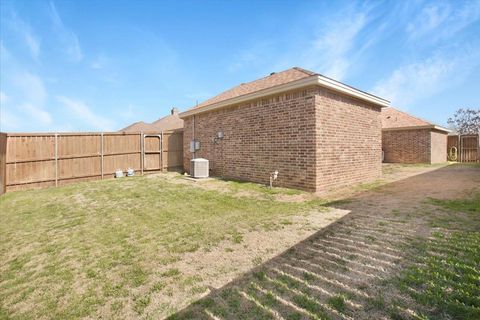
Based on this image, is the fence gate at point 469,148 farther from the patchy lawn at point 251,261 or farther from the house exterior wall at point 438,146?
the patchy lawn at point 251,261

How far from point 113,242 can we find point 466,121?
48.5 meters

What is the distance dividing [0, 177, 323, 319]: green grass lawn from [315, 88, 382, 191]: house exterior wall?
1417 millimetres

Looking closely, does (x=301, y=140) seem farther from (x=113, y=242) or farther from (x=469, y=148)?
(x=469, y=148)

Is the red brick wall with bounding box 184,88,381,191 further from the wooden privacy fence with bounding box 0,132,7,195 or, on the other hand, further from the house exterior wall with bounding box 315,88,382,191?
the wooden privacy fence with bounding box 0,132,7,195

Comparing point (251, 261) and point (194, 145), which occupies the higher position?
point (194, 145)

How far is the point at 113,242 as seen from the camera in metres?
3.69

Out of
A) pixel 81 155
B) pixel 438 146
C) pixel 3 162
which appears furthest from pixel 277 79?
pixel 438 146

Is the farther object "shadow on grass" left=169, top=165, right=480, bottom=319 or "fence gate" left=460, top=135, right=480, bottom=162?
"fence gate" left=460, top=135, right=480, bottom=162

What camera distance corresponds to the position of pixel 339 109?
7148 millimetres

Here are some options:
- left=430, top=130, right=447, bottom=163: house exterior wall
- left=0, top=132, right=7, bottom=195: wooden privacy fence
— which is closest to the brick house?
left=0, top=132, right=7, bottom=195: wooden privacy fence

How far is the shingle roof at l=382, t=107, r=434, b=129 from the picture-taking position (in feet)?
52.3

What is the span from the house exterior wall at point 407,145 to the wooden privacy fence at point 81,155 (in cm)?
1438

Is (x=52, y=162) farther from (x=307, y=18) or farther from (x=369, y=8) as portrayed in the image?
(x=369, y=8)

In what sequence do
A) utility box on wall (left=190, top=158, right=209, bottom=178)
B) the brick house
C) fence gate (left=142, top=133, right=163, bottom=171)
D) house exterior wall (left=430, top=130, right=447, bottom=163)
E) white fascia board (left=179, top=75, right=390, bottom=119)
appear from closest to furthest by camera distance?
white fascia board (left=179, top=75, right=390, bottom=119) → the brick house → utility box on wall (left=190, top=158, right=209, bottom=178) → fence gate (left=142, top=133, right=163, bottom=171) → house exterior wall (left=430, top=130, right=447, bottom=163)
